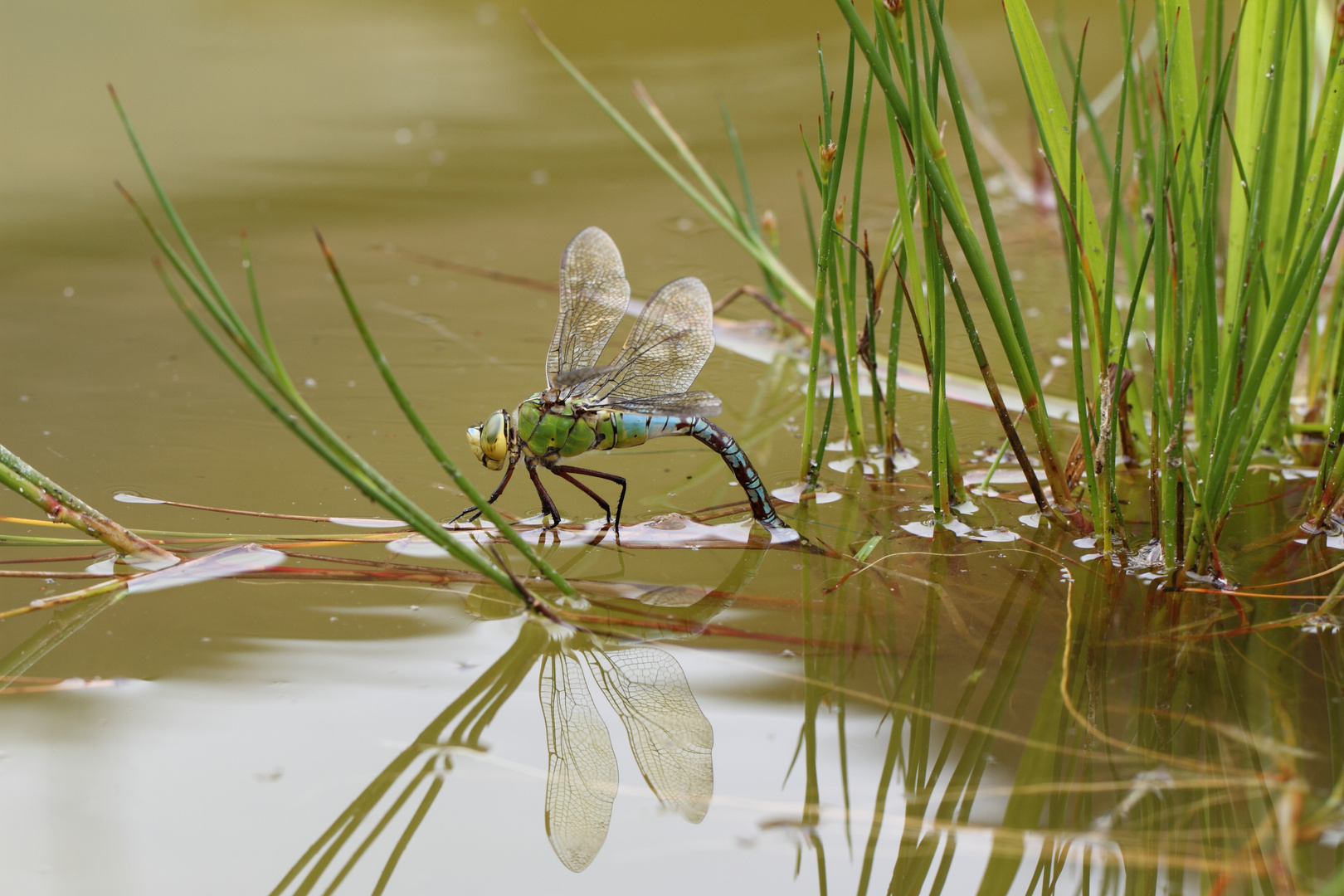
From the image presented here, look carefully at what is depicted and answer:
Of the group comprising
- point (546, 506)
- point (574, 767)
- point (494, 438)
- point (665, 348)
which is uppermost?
point (665, 348)

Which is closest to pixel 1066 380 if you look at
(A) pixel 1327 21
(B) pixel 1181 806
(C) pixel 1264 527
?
(C) pixel 1264 527

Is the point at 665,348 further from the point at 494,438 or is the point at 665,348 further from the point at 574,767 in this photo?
the point at 574,767

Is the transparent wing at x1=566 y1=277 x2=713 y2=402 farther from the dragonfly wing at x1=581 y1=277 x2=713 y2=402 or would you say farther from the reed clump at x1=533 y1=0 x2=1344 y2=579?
the reed clump at x1=533 y1=0 x2=1344 y2=579

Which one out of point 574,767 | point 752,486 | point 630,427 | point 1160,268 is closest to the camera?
point 574,767

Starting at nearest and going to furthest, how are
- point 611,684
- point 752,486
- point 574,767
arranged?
point 574,767 → point 611,684 → point 752,486

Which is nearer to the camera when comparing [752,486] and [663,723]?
[663,723]

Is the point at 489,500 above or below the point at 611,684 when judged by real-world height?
above

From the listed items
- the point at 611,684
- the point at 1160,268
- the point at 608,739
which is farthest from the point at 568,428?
the point at 1160,268

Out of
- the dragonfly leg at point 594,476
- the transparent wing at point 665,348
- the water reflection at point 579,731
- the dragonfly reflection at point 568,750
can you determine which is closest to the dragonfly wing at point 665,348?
the transparent wing at point 665,348
